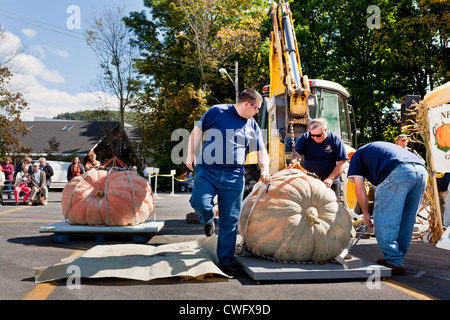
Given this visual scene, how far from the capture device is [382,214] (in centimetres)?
465

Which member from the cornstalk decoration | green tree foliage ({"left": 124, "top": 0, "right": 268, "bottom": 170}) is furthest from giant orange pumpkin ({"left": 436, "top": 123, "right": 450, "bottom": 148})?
green tree foliage ({"left": 124, "top": 0, "right": 268, "bottom": 170})

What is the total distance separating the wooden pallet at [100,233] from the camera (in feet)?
21.2

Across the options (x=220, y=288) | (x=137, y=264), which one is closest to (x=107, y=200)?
(x=137, y=264)

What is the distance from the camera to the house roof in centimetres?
4472

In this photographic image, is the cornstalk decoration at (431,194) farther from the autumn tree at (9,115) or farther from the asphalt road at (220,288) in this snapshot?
the autumn tree at (9,115)

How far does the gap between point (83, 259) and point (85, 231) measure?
204 centimetres

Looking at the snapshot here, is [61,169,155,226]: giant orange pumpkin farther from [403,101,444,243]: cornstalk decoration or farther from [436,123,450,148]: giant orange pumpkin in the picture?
[436,123,450,148]: giant orange pumpkin

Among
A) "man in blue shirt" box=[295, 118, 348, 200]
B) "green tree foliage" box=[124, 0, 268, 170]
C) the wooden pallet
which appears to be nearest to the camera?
"man in blue shirt" box=[295, 118, 348, 200]

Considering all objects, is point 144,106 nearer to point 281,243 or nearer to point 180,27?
point 180,27

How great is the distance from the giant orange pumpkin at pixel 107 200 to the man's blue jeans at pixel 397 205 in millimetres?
3886

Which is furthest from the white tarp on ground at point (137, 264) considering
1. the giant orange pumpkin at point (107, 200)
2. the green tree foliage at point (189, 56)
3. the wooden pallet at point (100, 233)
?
the green tree foliage at point (189, 56)

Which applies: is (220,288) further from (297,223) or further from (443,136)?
(443,136)

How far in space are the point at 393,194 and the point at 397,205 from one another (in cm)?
13

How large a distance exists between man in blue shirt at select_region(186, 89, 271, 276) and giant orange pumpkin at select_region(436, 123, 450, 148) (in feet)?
13.3
